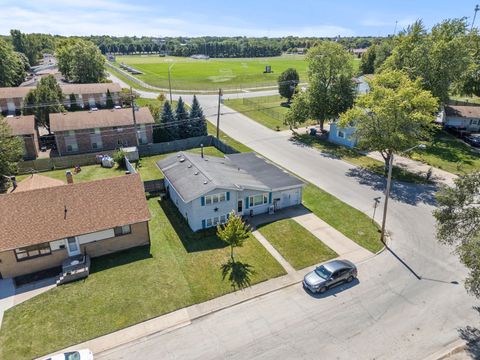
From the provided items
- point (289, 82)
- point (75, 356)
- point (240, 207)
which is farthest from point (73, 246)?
point (289, 82)

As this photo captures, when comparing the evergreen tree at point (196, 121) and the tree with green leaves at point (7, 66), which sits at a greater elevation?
the tree with green leaves at point (7, 66)

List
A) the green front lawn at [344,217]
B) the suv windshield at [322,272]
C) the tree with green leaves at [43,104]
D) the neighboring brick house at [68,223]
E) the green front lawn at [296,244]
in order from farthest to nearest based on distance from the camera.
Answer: the tree with green leaves at [43,104]
the green front lawn at [344,217]
the green front lawn at [296,244]
the neighboring brick house at [68,223]
the suv windshield at [322,272]

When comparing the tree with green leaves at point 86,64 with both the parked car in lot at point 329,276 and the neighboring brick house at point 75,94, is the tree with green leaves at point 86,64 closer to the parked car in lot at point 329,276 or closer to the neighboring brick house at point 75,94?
the neighboring brick house at point 75,94

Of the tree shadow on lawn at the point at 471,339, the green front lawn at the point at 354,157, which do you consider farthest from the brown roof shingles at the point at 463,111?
the tree shadow on lawn at the point at 471,339

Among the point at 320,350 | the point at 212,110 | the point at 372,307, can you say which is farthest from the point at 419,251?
the point at 212,110

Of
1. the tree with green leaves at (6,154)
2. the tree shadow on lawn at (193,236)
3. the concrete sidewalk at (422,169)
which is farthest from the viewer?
the concrete sidewalk at (422,169)

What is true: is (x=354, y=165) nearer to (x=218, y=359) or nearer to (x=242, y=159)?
(x=242, y=159)

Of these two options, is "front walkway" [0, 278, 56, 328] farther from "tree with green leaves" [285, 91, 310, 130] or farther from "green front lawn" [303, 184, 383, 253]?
"tree with green leaves" [285, 91, 310, 130]
